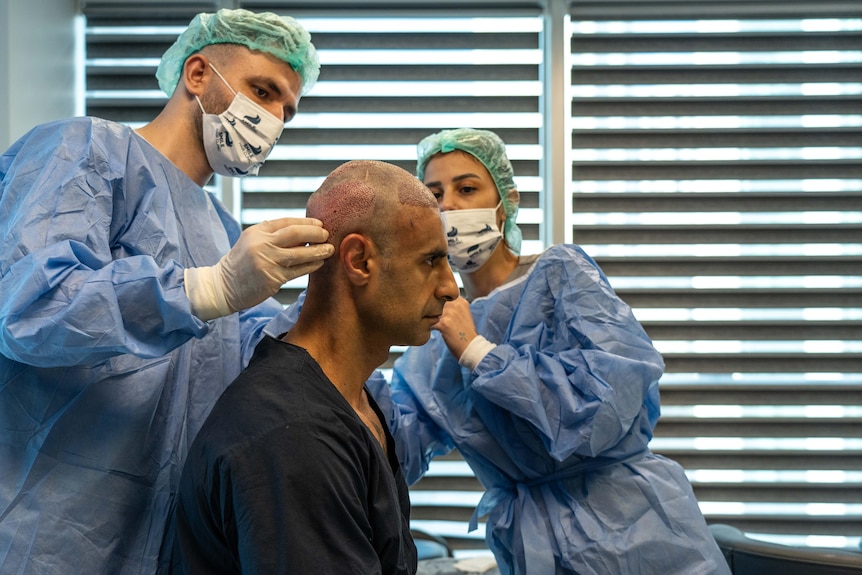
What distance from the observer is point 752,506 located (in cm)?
363

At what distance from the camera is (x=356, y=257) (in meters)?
1.63

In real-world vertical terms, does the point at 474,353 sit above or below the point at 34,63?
below

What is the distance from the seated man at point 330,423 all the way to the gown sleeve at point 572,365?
39 centimetres

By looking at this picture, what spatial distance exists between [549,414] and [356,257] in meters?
0.75

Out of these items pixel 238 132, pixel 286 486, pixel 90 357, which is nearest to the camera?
pixel 286 486

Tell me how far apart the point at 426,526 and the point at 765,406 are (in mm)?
1576

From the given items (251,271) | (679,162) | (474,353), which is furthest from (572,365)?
(679,162)

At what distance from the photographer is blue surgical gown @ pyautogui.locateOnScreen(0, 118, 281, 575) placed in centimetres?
143

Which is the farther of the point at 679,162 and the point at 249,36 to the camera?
the point at 679,162

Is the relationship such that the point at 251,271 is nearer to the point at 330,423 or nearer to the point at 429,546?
the point at 330,423

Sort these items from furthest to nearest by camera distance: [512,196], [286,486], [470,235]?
[512,196], [470,235], [286,486]

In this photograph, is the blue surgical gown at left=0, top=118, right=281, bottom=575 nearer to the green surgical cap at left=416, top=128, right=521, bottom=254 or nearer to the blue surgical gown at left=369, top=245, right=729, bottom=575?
the blue surgical gown at left=369, top=245, right=729, bottom=575

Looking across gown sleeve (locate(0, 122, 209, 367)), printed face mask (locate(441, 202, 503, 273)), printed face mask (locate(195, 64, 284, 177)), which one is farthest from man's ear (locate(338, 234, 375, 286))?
→ printed face mask (locate(441, 202, 503, 273))

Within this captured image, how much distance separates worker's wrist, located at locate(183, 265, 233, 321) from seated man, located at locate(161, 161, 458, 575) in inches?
5.1
